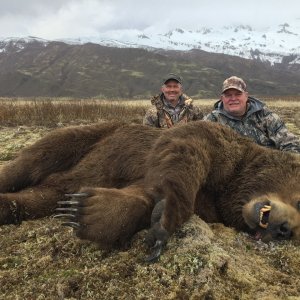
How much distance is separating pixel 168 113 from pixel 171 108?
0.11 meters

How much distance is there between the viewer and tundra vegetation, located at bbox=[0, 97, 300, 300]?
8.87ft

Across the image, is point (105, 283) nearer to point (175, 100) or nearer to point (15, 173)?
point (15, 173)

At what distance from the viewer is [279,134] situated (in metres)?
5.43

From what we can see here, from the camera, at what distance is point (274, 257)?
3.31m

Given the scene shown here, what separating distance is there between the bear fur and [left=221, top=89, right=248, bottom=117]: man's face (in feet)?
4.43

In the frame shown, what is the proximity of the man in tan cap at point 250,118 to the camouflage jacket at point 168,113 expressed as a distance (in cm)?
181

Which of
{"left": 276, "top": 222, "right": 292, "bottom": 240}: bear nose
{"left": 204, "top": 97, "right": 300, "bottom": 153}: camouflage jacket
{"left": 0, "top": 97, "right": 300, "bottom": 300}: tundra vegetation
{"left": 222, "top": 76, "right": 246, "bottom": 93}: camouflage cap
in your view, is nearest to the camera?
{"left": 0, "top": 97, "right": 300, "bottom": 300}: tundra vegetation

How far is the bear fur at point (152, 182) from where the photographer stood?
3.14m

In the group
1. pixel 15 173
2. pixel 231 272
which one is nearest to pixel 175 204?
pixel 231 272

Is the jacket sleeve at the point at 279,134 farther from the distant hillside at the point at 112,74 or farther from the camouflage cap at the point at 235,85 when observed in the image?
the distant hillside at the point at 112,74

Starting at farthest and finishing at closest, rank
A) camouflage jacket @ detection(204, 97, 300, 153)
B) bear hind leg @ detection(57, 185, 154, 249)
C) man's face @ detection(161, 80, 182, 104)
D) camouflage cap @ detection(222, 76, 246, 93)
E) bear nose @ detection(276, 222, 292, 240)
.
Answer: man's face @ detection(161, 80, 182, 104), camouflage cap @ detection(222, 76, 246, 93), camouflage jacket @ detection(204, 97, 300, 153), bear nose @ detection(276, 222, 292, 240), bear hind leg @ detection(57, 185, 154, 249)

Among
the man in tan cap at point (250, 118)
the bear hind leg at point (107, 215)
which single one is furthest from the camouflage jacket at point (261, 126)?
the bear hind leg at point (107, 215)

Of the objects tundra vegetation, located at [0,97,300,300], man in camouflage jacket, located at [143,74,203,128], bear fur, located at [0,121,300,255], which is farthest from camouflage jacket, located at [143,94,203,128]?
tundra vegetation, located at [0,97,300,300]

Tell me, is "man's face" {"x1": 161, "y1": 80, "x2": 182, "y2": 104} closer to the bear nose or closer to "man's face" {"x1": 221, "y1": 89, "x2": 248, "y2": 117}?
"man's face" {"x1": 221, "y1": 89, "x2": 248, "y2": 117}
